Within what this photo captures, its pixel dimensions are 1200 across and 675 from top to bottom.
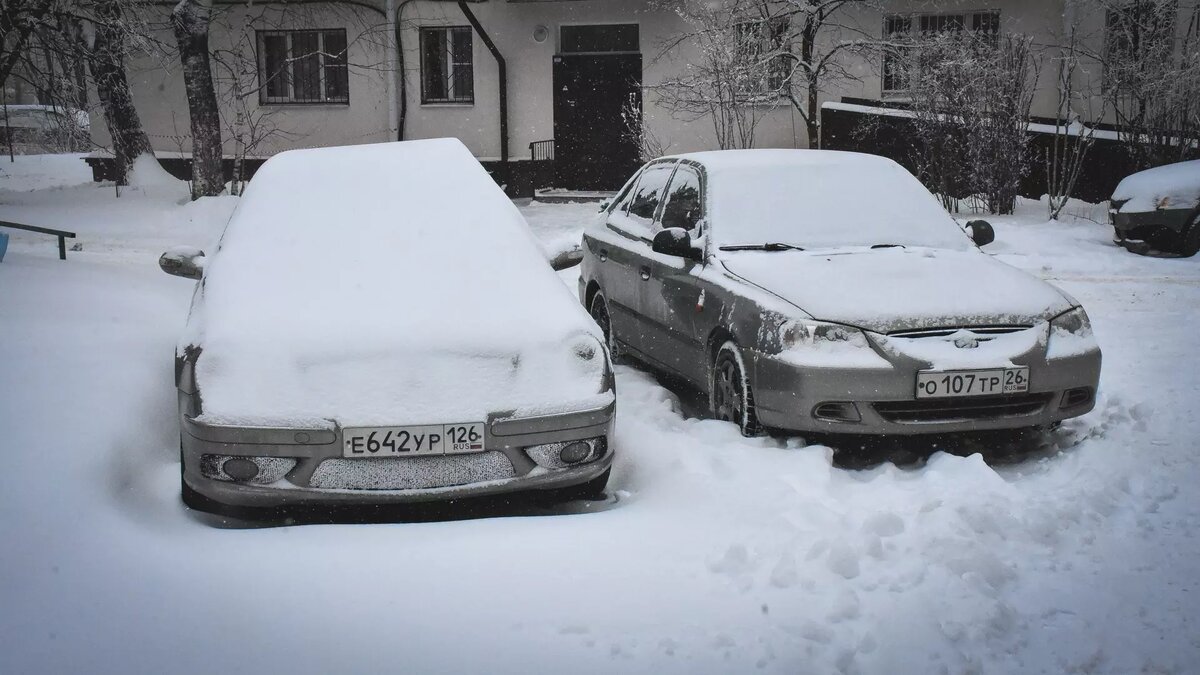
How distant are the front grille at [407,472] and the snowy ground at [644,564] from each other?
0.54 feet

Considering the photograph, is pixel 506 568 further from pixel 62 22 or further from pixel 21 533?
pixel 62 22

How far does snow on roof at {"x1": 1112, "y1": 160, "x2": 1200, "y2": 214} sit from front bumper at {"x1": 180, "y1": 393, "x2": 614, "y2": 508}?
10.4 metres

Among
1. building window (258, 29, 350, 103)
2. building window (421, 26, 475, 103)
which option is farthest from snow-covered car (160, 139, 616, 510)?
building window (258, 29, 350, 103)

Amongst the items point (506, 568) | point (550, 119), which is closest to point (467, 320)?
point (506, 568)

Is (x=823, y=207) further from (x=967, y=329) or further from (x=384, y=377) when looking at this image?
(x=384, y=377)

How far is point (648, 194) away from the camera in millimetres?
7012

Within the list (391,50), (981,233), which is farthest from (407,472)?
(391,50)

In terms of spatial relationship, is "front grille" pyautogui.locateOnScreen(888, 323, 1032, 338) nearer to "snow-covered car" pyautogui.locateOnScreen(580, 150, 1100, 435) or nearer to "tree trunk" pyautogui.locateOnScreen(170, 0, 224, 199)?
"snow-covered car" pyautogui.locateOnScreen(580, 150, 1100, 435)

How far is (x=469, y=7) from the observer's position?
19.7 metres

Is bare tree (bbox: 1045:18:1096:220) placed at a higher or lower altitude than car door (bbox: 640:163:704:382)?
higher

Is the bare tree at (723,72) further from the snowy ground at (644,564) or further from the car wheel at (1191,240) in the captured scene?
the snowy ground at (644,564)

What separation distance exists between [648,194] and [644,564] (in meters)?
3.82

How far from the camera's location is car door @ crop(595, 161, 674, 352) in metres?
6.61

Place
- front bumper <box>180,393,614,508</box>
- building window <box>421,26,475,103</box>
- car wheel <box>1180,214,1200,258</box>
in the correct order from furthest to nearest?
1. building window <box>421,26,475,103</box>
2. car wheel <box>1180,214,1200,258</box>
3. front bumper <box>180,393,614,508</box>
